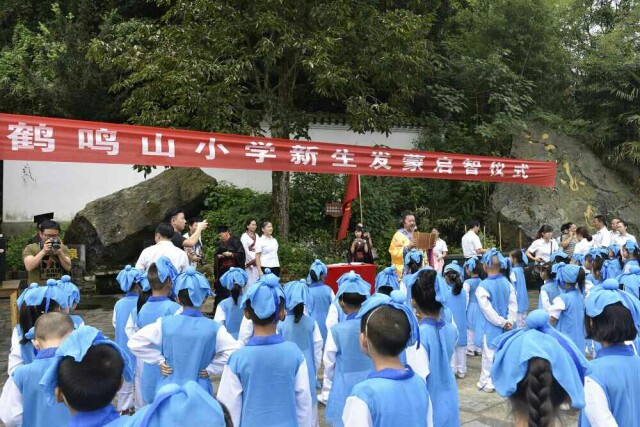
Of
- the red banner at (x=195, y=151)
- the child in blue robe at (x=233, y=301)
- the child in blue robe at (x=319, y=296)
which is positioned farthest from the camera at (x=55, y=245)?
the child in blue robe at (x=319, y=296)

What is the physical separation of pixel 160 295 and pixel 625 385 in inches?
134

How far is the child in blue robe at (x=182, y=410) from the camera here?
68.6 inches

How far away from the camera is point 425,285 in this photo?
425cm

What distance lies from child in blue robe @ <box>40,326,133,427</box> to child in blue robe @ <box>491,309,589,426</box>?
145cm

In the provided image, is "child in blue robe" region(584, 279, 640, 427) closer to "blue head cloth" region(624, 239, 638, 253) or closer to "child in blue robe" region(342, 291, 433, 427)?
"child in blue robe" region(342, 291, 433, 427)

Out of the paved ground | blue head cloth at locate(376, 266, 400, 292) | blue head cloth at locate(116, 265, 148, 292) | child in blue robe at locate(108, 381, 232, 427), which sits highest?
child in blue robe at locate(108, 381, 232, 427)

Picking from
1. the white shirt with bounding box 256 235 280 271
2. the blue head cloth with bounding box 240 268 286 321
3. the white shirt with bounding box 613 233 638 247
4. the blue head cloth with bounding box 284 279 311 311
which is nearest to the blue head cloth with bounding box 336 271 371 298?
the blue head cloth with bounding box 284 279 311 311

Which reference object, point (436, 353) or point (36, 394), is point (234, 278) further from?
point (36, 394)

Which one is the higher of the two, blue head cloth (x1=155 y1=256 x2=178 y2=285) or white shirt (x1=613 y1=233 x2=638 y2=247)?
blue head cloth (x1=155 y1=256 x2=178 y2=285)

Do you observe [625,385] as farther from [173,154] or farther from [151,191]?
[151,191]

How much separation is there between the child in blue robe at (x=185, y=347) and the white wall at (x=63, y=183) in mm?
11510

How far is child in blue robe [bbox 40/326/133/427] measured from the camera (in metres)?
2.04

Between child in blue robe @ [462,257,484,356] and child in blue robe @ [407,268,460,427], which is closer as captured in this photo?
child in blue robe @ [407,268,460,427]

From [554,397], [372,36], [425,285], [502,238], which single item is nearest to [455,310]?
[425,285]
